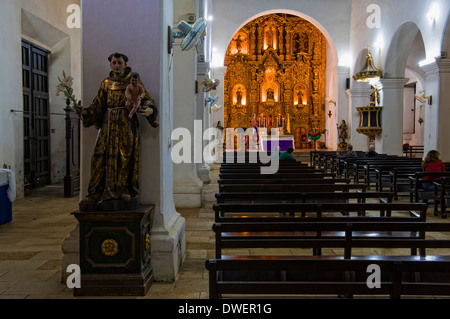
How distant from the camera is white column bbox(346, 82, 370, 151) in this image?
860 inches

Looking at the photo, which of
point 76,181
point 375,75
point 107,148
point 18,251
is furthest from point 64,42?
point 375,75

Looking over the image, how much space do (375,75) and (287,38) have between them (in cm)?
1211

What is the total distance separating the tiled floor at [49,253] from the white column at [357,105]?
13.5m

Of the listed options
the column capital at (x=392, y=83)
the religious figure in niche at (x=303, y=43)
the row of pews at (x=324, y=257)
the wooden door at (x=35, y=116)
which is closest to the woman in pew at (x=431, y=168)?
the row of pews at (x=324, y=257)

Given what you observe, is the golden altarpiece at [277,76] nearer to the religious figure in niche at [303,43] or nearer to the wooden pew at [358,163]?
the religious figure in niche at [303,43]

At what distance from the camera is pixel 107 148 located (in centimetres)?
396

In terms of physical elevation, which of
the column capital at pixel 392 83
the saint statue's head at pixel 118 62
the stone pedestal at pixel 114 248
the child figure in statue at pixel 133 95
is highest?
the column capital at pixel 392 83

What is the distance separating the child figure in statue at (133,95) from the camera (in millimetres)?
3891

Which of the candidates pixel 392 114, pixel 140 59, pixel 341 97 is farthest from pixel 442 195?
pixel 341 97

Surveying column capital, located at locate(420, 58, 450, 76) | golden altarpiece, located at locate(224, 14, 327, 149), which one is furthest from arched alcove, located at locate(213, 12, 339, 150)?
column capital, located at locate(420, 58, 450, 76)

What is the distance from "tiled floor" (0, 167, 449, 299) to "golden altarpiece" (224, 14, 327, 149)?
19.4 metres
